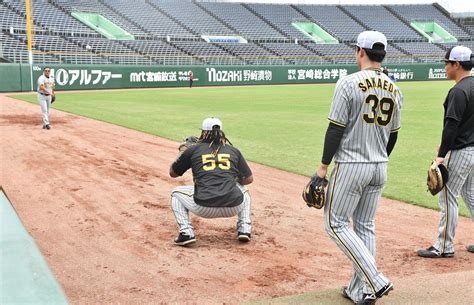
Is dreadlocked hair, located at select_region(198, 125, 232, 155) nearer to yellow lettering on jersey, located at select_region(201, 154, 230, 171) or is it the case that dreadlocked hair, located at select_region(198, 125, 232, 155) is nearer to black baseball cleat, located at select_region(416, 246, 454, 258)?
yellow lettering on jersey, located at select_region(201, 154, 230, 171)

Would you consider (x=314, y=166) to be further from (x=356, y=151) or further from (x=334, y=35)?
(x=334, y=35)

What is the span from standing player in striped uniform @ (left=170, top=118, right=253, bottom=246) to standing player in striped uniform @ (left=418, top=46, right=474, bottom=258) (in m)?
2.04

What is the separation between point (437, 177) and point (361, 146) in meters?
1.46

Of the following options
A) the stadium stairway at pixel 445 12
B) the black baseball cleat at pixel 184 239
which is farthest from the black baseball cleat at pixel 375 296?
the stadium stairway at pixel 445 12

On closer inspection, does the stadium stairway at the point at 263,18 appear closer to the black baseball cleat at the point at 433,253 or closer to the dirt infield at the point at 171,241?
the dirt infield at the point at 171,241

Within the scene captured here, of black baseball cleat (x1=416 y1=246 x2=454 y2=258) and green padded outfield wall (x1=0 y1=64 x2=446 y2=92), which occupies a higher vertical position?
green padded outfield wall (x1=0 y1=64 x2=446 y2=92)

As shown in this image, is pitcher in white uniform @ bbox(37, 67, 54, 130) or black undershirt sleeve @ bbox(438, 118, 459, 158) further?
pitcher in white uniform @ bbox(37, 67, 54, 130)

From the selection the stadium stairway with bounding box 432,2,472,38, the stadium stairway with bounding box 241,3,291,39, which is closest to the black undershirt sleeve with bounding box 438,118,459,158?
the stadium stairway with bounding box 241,3,291,39

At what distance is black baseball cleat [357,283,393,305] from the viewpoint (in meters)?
3.78

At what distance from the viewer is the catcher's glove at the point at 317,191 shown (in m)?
3.80

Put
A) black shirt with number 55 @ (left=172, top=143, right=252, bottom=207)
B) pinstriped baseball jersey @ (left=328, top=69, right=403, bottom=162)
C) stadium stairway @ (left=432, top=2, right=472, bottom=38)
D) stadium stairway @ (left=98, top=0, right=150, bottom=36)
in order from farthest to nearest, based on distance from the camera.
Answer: stadium stairway @ (left=432, top=2, right=472, bottom=38) < stadium stairway @ (left=98, top=0, right=150, bottom=36) < black shirt with number 55 @ (left=172, top=143, right=252, bottom=207) < pinstriped baseball jersey @ (left=328, top=69, right=403, bottom=162)

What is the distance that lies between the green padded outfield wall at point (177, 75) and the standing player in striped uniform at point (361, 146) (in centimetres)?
3181

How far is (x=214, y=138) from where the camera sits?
554cm

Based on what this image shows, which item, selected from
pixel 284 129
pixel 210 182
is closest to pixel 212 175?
pixel 210 182
